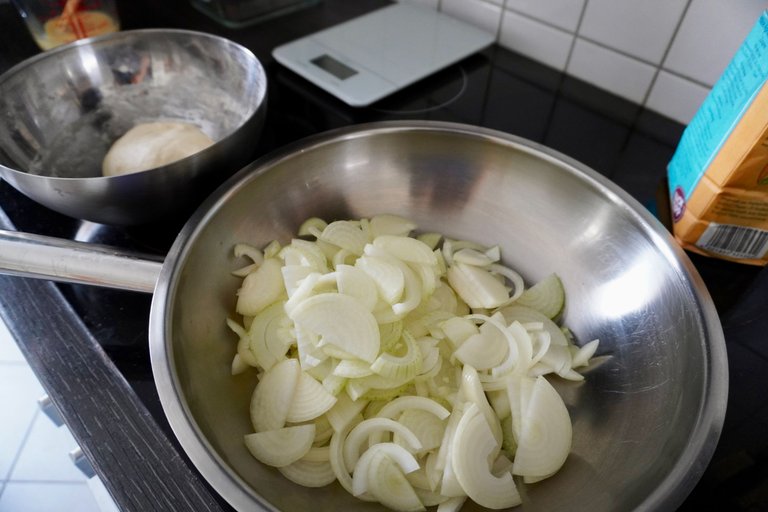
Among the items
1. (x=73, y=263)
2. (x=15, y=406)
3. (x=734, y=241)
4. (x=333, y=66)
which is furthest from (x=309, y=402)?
(x=15, y=406)

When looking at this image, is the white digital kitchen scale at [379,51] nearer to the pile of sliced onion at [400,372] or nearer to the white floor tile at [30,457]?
the pile of sliced onion at [400,372]

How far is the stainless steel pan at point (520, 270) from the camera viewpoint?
1.57 feet

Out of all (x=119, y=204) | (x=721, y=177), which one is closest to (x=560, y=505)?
(x=721, y=177)

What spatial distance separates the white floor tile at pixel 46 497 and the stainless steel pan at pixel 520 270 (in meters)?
1.06

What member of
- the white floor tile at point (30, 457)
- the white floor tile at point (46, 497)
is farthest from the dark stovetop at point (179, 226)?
the white floor tile at point (46, 497)

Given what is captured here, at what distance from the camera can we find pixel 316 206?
2.45 ft

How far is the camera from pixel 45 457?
138cm

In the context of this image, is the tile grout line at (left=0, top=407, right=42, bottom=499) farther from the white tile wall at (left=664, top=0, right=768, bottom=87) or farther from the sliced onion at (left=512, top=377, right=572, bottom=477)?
the white tile wall at (left=664, top=0, right=768, bottom=87)

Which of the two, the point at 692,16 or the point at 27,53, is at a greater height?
the point at 692,16

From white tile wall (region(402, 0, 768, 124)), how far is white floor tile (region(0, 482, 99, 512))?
1514 mm

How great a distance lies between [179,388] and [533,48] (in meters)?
0.96

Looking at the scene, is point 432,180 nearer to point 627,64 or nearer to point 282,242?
point 282,242

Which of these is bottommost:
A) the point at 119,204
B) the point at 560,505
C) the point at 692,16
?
the point at 560,505

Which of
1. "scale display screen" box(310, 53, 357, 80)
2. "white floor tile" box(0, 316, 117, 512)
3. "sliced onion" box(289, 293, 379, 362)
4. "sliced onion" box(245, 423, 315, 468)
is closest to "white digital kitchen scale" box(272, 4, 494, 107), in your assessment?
"scale display screen" box(310, 53, 357, 80)
